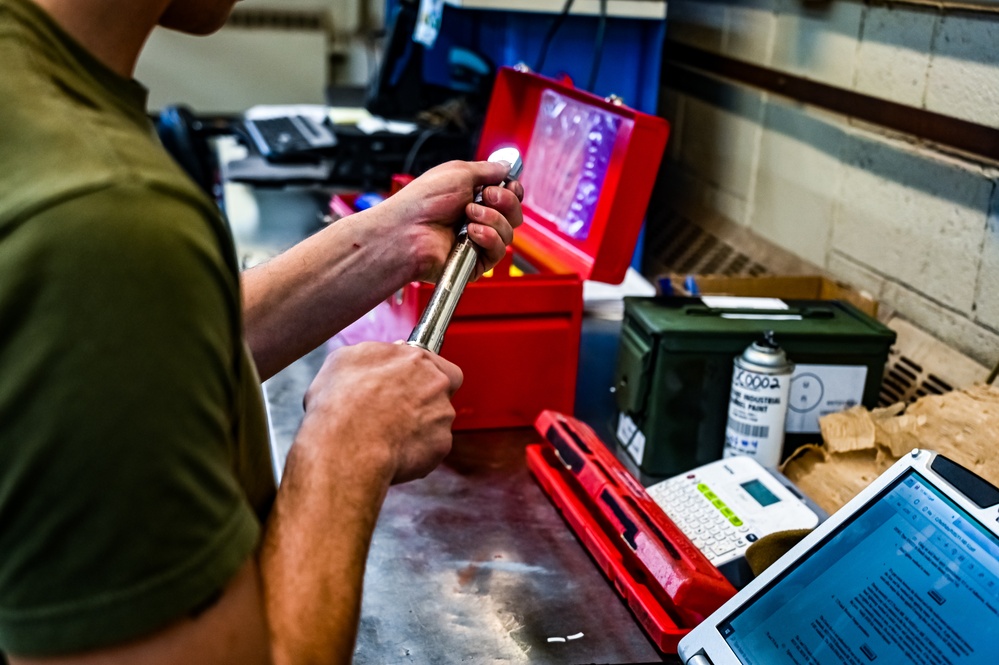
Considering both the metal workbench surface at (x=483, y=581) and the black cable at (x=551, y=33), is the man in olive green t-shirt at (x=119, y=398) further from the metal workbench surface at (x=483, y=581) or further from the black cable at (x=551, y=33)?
the black cable at (x=551, y=33)

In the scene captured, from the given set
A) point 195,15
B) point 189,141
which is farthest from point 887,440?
point 189,141

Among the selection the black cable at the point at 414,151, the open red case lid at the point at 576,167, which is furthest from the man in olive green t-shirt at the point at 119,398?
the black cable at the point at 414,151

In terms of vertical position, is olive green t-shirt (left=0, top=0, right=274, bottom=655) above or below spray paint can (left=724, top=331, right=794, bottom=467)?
above

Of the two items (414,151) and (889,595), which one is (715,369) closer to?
(889,595)

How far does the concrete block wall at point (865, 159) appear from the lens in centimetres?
139

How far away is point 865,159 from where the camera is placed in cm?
162

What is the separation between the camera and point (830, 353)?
1285mm

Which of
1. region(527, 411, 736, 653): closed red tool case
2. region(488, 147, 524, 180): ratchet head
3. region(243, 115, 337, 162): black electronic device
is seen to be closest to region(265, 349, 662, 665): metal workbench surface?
region(527, 411, 736, 653): closed red tool case

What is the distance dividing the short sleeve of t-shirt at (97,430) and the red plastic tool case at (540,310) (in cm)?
79

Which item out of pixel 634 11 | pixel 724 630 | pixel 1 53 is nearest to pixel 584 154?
pixel 634 11

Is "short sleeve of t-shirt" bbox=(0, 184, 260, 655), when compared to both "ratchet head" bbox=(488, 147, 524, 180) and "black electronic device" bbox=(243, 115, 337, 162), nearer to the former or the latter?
"ratchet head" bbox=(488, 147, 524, 180)

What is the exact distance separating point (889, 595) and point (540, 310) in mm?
683

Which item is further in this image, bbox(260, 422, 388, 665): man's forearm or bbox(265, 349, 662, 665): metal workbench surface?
bbox(265, 349, 662, 665): metal workbench surface

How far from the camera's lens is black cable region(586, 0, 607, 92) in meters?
1.99
